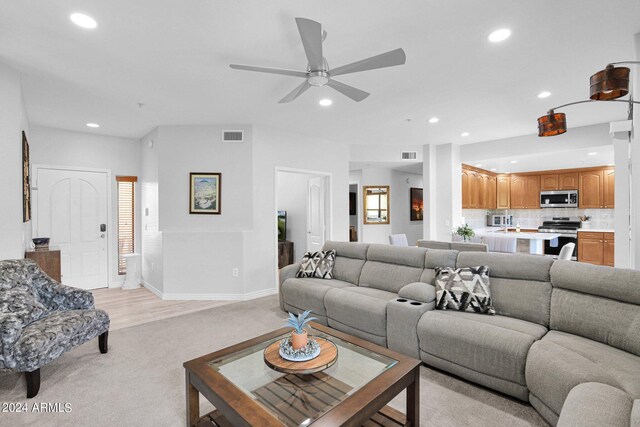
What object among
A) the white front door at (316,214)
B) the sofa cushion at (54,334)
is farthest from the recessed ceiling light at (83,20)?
the white front door at (316,214)

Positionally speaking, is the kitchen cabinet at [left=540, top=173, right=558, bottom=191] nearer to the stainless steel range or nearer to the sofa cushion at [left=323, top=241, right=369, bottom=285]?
the stainless steel range

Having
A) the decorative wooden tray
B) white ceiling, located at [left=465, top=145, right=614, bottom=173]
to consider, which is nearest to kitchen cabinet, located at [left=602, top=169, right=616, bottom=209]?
white ceiling, located at [left=465, top=145, right=614, bottom=173]

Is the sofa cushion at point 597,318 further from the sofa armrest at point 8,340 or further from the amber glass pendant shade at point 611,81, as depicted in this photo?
the sofa armrest at point 8,340

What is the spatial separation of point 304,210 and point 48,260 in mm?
4652

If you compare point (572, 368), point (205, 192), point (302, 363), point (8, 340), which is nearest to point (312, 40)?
point (302, 363)

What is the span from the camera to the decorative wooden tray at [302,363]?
1.79 meters

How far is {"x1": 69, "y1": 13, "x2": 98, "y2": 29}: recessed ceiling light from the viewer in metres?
2.16

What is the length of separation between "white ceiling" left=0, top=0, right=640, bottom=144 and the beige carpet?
2.67m

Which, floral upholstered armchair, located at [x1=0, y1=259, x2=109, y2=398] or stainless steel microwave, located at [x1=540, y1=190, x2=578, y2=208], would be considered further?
stainless steel microwave, located at [x1=540, y1=190, x2=578, y2=208]

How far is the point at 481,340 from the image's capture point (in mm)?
2260

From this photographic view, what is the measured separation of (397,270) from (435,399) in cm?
152

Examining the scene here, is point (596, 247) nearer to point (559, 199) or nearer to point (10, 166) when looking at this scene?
point (559, 199)

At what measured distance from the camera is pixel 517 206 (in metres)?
8.29

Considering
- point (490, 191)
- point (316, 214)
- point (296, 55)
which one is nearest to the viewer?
point (296, 55)
